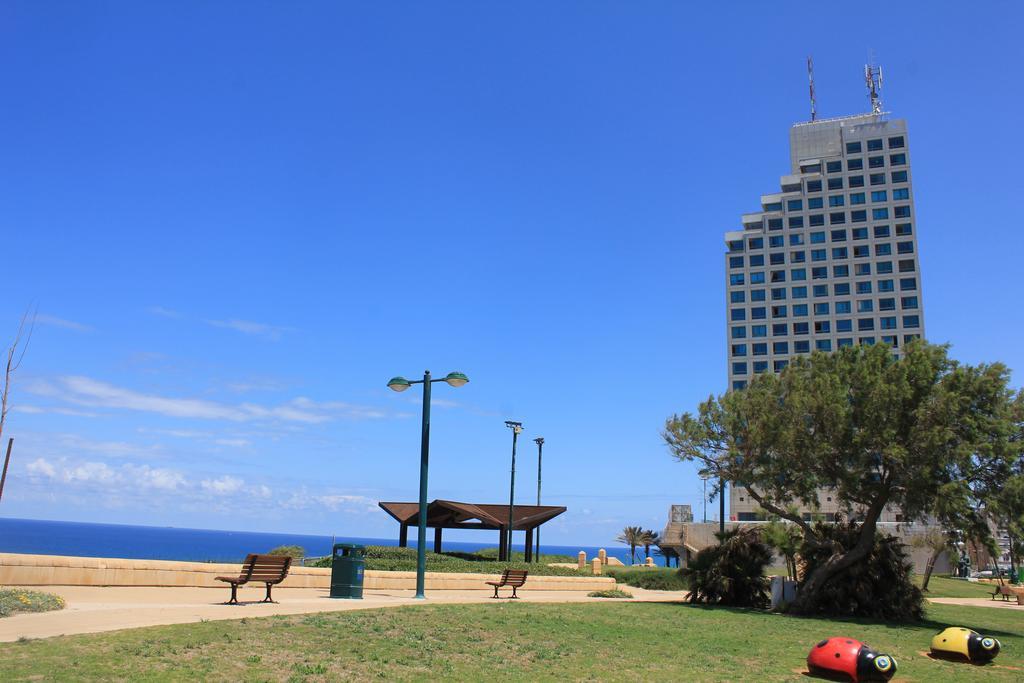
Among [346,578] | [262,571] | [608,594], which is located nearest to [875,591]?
[608,594]

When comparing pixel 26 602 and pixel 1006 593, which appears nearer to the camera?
pixel 26 602

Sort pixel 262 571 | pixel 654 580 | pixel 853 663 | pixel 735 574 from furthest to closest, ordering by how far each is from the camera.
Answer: pixel 654 580 < pixel 735 574 < pixel 262 571 < pixel 853 663

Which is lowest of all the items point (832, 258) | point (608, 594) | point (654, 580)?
point (654, 580)

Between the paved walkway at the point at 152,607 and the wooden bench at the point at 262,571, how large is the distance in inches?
15.9

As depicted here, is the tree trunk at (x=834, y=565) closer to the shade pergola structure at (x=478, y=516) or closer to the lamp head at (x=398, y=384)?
the lamp head at (x=398, y=384)

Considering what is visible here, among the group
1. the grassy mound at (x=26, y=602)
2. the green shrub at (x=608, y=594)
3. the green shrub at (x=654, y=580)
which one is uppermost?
the grassy mound at (x=26, y=602)

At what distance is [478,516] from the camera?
131ft

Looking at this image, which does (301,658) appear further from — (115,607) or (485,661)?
(115,607)

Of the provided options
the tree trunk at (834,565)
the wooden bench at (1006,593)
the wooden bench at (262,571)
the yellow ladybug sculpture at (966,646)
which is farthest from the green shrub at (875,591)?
the wooden bench at (1006,593)

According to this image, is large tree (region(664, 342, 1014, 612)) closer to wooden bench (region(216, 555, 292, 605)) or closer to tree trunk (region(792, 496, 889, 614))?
tree trunk (region(792, 496, 889, 614))

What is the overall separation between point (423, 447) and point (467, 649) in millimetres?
8576

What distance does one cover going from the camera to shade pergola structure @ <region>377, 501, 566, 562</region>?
39.9 m

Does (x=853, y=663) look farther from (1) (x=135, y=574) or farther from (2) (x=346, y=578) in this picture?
(1) (x=135, y=574)

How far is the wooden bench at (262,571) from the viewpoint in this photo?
15.5 meters
